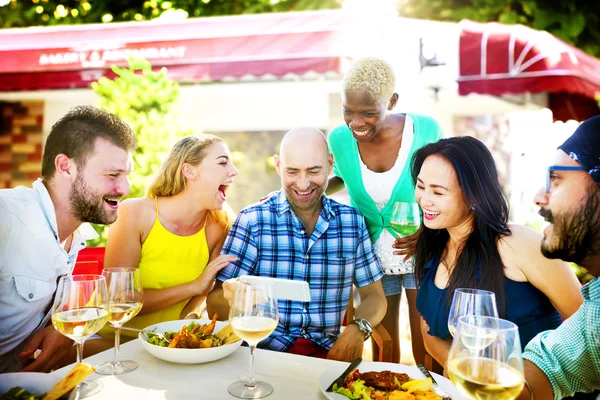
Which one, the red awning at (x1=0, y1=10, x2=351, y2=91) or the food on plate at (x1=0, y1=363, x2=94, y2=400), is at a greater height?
the red awning at (x1=0, y1=10, x2=351, y2=91)

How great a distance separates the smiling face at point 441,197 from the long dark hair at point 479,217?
24 millimetres

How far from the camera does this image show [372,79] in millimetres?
2859

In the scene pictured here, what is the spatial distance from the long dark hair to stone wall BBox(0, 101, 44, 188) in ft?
23.4

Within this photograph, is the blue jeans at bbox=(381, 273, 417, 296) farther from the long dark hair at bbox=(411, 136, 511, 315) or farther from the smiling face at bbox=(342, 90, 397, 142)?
the long dark hair at bbox=(411, 136, 511, 315)

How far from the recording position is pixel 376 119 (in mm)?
2932

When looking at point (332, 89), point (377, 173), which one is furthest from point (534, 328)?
point (332, 89)

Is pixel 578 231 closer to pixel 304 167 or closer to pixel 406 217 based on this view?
pixel 406 217

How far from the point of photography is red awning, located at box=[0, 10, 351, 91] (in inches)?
Answer: 189

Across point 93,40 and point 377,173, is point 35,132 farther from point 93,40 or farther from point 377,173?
point 377,173

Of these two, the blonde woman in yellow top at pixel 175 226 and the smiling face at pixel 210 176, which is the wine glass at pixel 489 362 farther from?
the smiling face at pixel 210 176

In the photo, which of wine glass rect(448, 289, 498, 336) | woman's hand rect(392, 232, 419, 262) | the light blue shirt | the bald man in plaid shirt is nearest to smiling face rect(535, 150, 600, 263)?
wine glass rect(448, 289, 498, 336)

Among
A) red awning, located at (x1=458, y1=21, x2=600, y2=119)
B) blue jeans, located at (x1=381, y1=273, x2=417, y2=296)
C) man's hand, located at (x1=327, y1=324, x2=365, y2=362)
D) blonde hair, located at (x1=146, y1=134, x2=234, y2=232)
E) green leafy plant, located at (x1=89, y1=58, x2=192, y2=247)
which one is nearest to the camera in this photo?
man's hand, located at (x1=327, y1=324, x2=365, y2=362)

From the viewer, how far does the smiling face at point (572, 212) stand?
58.0 inches

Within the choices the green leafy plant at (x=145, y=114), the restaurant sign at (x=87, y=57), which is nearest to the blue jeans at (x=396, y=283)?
the green leafy plant at (x=145, y=114)
